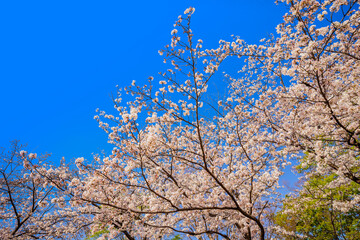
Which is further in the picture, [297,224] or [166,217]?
[297,224]

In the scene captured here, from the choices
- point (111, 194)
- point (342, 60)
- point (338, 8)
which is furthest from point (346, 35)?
point (111, 194)

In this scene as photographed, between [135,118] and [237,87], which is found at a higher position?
[237,87]

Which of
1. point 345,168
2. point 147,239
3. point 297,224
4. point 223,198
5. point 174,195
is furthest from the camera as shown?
point 297,224

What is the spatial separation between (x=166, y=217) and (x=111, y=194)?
4.41 meters

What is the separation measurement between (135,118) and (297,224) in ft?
63.3

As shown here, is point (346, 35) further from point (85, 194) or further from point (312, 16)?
point (85, 194)

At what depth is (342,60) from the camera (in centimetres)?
696

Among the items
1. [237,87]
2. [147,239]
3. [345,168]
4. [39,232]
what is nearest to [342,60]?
[345,168]

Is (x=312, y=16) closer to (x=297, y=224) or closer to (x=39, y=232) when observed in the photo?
(x=39, y=232)

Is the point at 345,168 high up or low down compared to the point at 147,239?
up

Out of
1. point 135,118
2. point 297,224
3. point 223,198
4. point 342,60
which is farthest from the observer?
point 297,224

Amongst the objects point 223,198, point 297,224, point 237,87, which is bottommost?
point 223,198

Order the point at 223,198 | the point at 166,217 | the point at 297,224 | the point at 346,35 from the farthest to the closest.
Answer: the point at 297,224 < the point at 166,217 < the point at 223,198 < the point at 346,35

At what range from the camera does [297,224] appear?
17531mm
